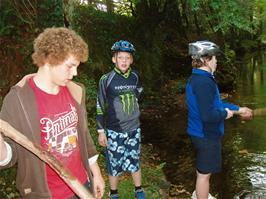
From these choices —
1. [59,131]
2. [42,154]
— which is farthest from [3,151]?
[59,131]

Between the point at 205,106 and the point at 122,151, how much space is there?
55.3 inches

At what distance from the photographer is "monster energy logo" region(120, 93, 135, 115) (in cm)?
489

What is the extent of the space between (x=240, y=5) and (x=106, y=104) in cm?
478

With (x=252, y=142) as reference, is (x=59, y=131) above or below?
above

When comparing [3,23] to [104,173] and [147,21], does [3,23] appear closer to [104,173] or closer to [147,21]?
[104,173]

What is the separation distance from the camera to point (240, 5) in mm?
8141

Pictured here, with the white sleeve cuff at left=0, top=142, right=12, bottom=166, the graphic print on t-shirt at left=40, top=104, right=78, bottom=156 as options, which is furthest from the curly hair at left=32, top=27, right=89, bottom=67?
the white sleeve cuff at left=0, top=142, right=12, bottom=166

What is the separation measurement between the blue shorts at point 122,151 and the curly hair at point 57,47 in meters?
2.43

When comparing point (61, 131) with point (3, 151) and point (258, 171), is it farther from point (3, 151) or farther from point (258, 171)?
point (258, 171)

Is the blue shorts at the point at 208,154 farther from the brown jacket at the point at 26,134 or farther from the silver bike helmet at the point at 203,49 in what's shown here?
the brown jacket at the point at 26,134

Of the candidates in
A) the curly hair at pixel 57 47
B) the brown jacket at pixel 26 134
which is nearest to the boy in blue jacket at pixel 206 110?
the curly hair at pixel 57 47

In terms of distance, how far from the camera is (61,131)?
264cm

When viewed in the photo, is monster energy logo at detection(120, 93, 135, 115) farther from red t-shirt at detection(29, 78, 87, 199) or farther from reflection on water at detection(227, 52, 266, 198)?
reflection on water at detection(227, 52, 266, 198)

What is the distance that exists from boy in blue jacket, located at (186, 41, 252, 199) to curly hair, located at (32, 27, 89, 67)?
198 cm
